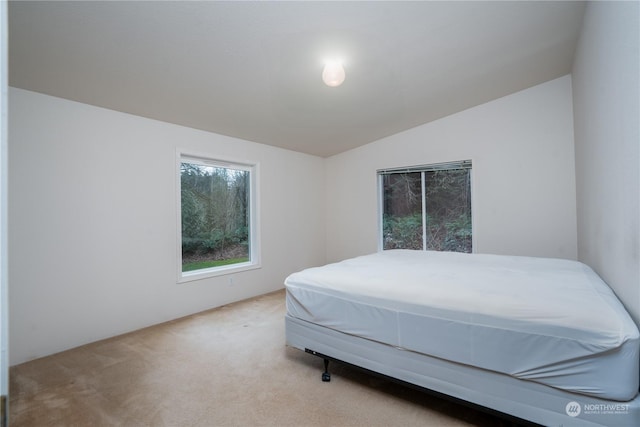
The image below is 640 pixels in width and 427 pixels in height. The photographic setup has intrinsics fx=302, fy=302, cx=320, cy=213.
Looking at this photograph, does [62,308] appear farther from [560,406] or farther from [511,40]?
[511,40]

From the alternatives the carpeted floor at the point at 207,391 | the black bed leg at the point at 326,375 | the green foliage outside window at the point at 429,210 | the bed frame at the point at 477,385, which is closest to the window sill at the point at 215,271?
the carpeted floor at the point at 207,391

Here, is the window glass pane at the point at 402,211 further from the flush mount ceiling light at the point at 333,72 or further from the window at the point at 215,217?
the flush mount ceiling light at the point at 333,72

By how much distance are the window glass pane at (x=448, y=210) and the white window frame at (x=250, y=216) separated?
2.49m

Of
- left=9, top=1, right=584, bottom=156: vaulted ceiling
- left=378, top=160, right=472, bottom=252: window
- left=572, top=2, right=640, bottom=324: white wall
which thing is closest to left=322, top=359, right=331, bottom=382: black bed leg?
left=572, top=2, right=640, bottom=324: white wall

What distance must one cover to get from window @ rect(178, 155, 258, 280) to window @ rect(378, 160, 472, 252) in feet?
6.92

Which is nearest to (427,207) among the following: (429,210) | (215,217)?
(429,210)

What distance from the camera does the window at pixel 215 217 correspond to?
3588mm

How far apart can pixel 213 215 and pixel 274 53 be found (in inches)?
87.1

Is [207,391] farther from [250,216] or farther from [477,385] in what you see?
[250,216]

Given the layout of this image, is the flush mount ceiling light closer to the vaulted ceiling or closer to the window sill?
the vaulted ceiling

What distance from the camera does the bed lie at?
49.8 inches

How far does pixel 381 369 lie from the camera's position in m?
1.86

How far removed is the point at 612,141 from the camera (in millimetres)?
1746

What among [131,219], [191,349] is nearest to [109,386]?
[191,349]
